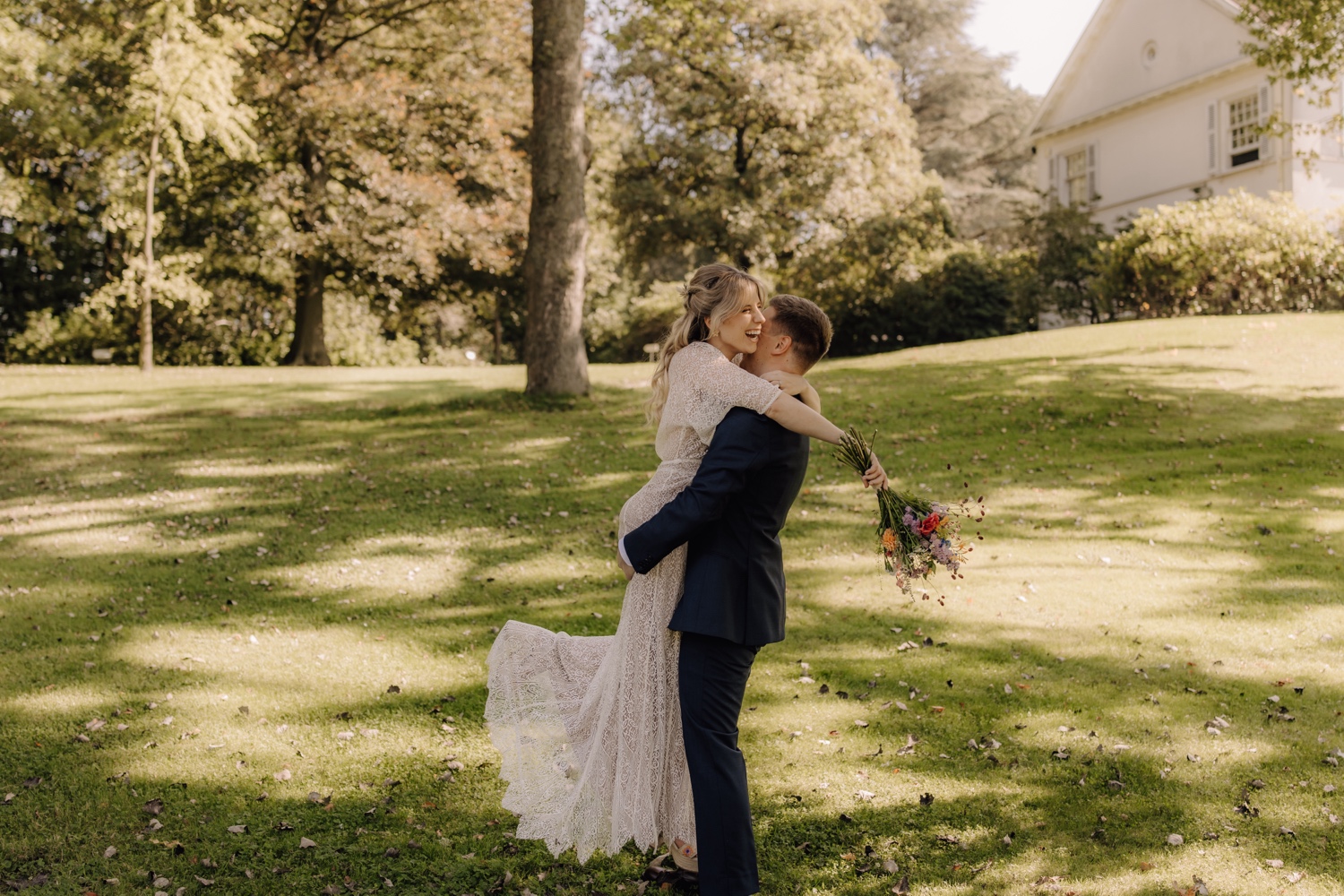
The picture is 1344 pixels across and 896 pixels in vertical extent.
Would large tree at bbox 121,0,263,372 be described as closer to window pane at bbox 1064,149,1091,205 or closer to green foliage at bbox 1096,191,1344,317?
green foliage at bbox 1096,191,1344,317

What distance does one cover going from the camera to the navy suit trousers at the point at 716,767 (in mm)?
3623

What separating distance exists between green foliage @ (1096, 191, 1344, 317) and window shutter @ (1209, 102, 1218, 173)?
6277 millimetres

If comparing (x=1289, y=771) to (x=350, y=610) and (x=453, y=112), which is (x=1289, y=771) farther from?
(x=453, y=112)

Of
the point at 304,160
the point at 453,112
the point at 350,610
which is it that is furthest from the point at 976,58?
the point at 350,610

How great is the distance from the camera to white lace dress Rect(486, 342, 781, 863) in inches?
147

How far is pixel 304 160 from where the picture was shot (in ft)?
85.0

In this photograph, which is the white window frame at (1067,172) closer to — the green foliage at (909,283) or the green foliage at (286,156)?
the green foliage at (909,283)

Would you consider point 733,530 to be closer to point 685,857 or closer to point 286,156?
point 685,857

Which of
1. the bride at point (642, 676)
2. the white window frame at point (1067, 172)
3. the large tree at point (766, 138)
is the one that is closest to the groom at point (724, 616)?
the bride at point (642, 676)

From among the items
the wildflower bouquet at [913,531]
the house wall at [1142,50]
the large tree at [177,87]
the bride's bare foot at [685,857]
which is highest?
the house wall at [1142,50]

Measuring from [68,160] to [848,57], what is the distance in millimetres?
20399

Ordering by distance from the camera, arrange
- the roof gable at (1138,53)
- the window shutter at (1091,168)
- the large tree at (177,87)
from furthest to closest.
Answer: the window shutter at (1091,168) → the roof gable at (1138,53) → the large tree at (177,87)

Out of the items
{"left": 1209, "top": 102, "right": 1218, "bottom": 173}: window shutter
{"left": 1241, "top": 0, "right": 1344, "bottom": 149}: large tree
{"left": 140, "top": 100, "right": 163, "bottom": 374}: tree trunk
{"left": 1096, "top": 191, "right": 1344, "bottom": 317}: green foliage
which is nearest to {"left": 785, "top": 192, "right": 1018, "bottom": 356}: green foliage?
{"left": 1096, "top": 191, "right": 1344, "bottom": 317}: green foliage

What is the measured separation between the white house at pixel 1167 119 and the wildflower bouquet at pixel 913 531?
25259mm
